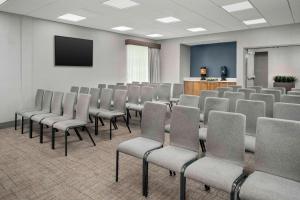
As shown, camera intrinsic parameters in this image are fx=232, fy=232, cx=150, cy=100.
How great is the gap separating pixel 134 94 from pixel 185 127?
11.9 ft

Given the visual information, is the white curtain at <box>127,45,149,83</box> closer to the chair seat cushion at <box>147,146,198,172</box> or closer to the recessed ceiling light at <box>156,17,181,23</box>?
the recessed ceiling light at <box>156,17,181,23</box>

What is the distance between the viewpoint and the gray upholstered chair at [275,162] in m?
1.73

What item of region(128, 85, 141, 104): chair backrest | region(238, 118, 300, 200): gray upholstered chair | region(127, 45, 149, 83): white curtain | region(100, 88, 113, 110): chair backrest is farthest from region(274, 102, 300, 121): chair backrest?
region(127, 45, 149, 83): white curtain

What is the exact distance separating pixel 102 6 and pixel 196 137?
4.17 metres

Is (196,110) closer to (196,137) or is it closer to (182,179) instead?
(196,137)

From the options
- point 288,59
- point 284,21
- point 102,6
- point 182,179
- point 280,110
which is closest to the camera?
point 182,179

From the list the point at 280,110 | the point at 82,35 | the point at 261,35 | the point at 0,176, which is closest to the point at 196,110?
the point at 280,110

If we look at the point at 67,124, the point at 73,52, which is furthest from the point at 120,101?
the point at 73,52

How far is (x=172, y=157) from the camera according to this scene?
2.36m

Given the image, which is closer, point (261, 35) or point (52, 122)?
point (52, 122)

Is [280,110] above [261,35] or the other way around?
the other way around

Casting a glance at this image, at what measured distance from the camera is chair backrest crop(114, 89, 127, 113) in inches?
200

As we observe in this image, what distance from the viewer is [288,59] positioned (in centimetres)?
999

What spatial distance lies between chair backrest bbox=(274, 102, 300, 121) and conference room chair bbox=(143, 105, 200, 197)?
1.20m
